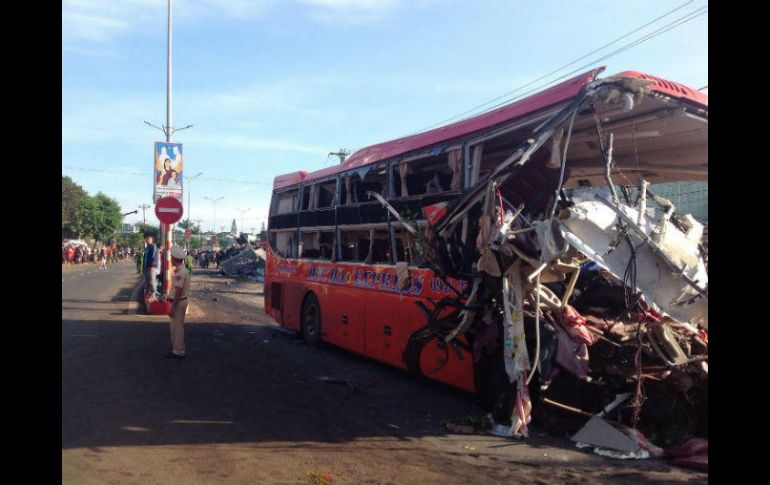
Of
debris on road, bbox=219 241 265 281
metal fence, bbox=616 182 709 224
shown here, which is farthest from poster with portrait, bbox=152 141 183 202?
debris on road, bbox=219 241 265 281

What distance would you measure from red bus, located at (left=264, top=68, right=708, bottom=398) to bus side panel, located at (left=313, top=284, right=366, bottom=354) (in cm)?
2

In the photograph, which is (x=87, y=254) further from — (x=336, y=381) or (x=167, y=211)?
(x=336, y=381)

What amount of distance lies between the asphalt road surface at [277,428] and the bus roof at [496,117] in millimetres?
3303

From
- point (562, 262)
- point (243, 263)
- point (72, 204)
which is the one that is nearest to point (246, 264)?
point (243, 263)

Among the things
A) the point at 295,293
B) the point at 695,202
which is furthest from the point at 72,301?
the point at 695,202

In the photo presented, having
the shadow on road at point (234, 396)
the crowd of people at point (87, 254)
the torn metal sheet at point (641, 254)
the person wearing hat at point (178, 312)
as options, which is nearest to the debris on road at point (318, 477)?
the shadow on road at point (234, 396)

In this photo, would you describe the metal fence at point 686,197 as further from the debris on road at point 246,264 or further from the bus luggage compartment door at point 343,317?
the debris on road at point 246,264

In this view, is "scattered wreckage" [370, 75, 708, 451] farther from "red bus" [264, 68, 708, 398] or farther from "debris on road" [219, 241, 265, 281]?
"debris on road" [219, 241, 265, 281]

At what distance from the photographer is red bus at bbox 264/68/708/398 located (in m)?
5.98

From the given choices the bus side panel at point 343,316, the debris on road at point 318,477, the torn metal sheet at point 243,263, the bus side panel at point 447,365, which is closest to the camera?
the debris on road at point 318,477

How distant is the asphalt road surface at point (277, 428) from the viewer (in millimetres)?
5098

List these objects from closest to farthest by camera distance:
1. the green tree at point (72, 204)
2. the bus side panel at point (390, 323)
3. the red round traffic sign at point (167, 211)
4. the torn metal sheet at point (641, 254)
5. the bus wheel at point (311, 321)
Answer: the torn metal sheet at point (641, 254) → the bus side panel at point (390, 323) → the bus wheel at point (311, 321) → the red round traffic sign at point (167, 211) → the green tree at point (72, 204)
